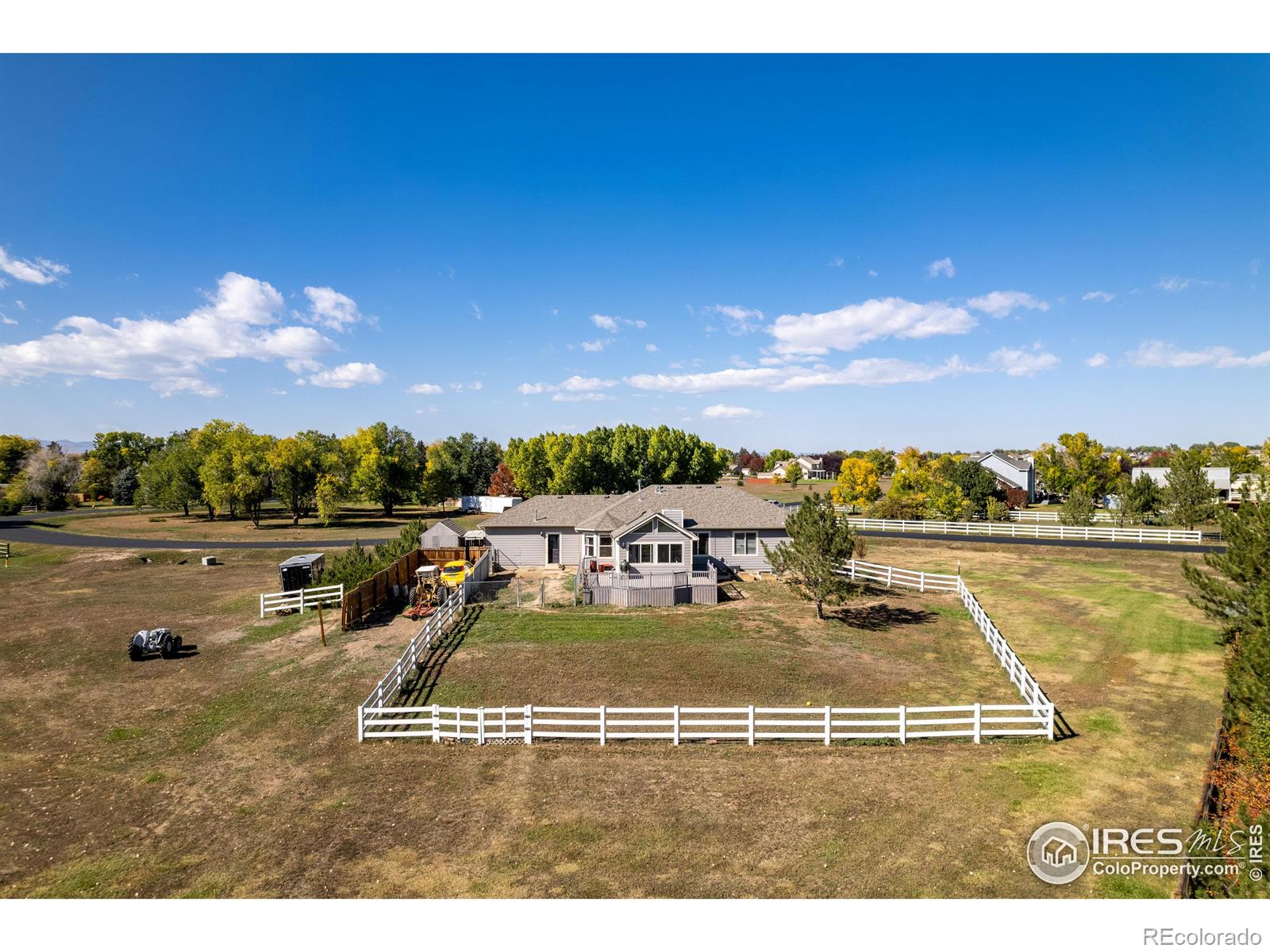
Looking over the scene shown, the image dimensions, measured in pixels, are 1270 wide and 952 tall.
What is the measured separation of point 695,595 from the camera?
28.9m

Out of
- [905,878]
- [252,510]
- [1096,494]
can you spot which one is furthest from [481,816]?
[1096,494]

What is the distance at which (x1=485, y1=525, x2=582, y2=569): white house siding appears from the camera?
37500 mm

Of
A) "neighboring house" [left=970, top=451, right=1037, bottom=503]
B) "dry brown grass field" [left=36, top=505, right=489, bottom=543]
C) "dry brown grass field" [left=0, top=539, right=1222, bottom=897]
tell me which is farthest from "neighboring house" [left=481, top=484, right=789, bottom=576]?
"neighboring house" [left=970, top=451, right=1037, bottom=503]

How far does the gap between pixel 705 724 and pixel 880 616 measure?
14970mm

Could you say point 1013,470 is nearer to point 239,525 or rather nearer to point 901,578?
point 901,578

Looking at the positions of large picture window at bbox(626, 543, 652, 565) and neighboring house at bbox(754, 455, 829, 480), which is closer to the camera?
large picture window at bbox(626, 543, 652, 565)

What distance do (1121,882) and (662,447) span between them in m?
59.9

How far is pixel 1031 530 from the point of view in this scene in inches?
1924

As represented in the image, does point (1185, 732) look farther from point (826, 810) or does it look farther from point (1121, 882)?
point (826, 810)

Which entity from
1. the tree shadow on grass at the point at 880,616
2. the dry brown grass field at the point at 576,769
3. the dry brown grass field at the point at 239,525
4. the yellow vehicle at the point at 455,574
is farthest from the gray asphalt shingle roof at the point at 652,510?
the dry brown grass field at the point at 239,525

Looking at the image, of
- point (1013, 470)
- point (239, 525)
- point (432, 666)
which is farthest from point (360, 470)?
point (1013, 470)

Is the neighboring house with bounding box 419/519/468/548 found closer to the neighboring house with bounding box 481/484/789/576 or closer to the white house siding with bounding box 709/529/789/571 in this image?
the neighboring house with bounding box 481/484/789/576

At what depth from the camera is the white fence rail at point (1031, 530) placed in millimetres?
44281

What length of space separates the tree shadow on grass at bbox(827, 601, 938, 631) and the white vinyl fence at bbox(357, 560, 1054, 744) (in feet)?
26.3
